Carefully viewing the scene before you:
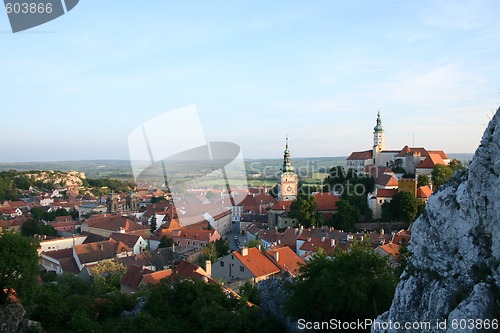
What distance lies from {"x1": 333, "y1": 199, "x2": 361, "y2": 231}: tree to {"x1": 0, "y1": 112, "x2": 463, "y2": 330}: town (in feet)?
0.31

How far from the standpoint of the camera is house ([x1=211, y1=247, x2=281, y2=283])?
2520 centimetres

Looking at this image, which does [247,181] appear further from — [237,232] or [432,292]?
[432,292]

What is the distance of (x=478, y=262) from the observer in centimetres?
711

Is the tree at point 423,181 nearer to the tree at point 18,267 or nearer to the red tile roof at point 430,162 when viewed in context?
the red tile roof at point 430,162

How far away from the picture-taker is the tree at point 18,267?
614 inches

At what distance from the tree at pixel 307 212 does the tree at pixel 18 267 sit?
2914 cm

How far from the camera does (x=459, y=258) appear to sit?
7438 mm

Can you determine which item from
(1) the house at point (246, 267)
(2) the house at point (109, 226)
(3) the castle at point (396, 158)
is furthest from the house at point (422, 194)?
(2) the house at point (109, 226)

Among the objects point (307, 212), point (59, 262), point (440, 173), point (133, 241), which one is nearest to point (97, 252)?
point (59, 262)

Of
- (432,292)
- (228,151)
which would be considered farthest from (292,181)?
(432,292)

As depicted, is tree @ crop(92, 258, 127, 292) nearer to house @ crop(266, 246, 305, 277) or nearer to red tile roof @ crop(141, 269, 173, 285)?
red tile roof @ crop(141, 269, 173, 285)

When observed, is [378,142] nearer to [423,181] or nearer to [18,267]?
[423,181]

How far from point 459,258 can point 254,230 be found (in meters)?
39.4

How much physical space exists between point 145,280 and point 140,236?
20549 millimetres
